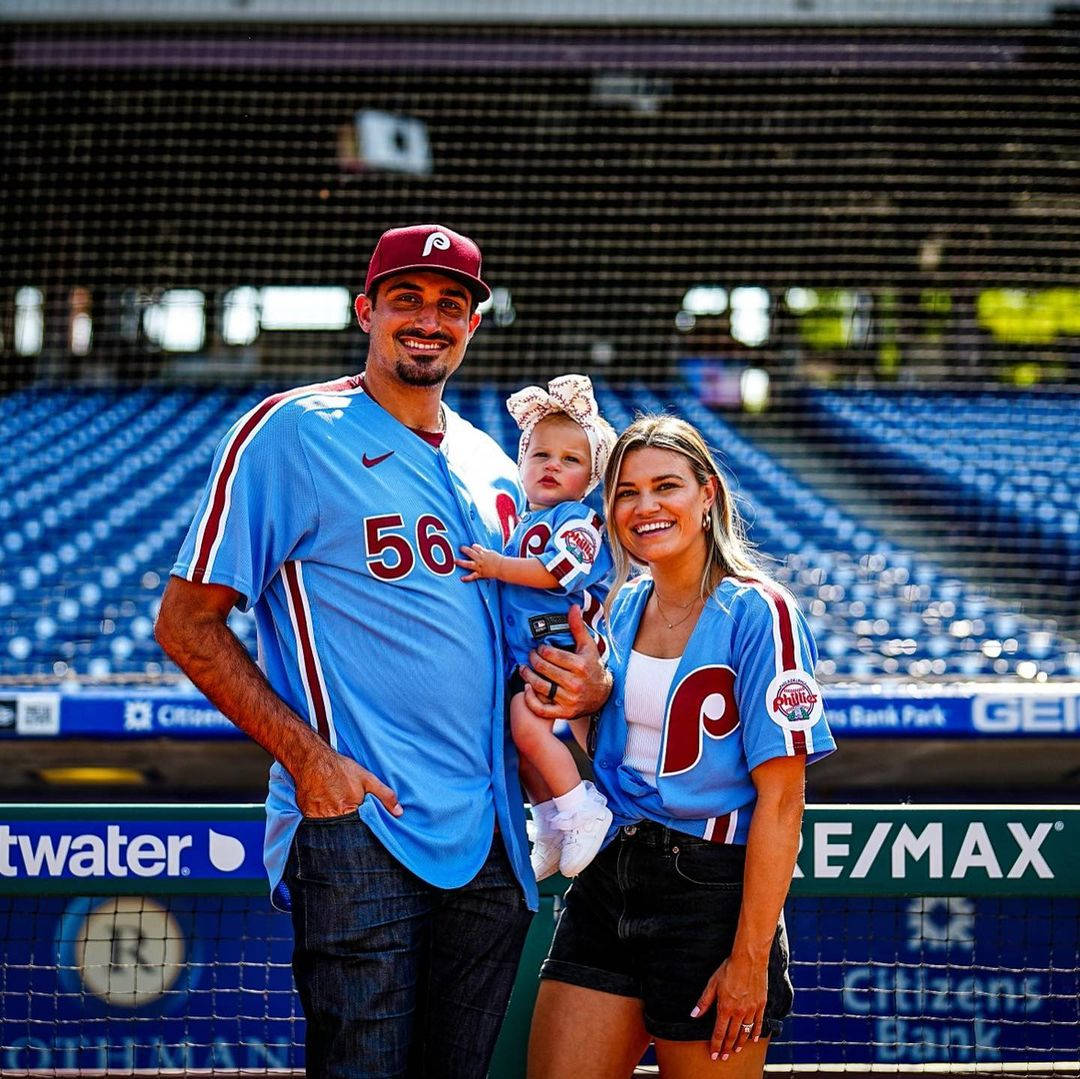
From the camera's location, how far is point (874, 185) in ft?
40.7

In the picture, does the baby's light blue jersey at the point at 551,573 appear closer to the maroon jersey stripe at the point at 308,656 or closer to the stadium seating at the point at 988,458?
the maroon jersey stripe at the point at 308,656

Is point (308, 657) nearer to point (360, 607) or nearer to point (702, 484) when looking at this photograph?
point (360, 607)

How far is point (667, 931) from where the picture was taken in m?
2.13

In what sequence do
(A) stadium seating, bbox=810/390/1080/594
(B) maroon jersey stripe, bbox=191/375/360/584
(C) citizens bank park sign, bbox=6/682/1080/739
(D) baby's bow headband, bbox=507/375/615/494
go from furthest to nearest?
(A) stadium seating, bbox=810/390/1080/594 → (C) citizens bank park sign, bbox=6/682/1080/739 → (D) baby's bow headband, bbox=507/375/615/494 → (B) maroon jersey stripe, bbox=191/375/360/584

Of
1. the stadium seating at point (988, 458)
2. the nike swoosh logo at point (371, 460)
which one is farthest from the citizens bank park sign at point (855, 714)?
the stadium seating at point (988, 458)

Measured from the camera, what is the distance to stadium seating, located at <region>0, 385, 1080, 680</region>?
6758 millimetres

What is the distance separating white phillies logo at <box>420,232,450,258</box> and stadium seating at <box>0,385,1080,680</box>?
9.65ft

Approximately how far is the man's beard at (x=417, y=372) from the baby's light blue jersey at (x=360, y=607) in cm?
9

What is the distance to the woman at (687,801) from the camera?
6.77 ft

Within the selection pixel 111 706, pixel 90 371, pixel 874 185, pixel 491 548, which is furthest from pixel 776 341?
pixel 491 548

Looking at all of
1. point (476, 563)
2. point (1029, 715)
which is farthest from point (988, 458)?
point (476, 563)

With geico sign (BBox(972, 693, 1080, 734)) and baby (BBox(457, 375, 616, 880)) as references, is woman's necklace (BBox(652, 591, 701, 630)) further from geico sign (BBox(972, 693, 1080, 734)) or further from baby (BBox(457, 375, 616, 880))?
geico sign (BBox(972, 693, 1080, 734))

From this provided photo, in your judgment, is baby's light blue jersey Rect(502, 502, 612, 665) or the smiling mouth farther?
baby's light blue jersey Rect(502, 502, 612, 665)

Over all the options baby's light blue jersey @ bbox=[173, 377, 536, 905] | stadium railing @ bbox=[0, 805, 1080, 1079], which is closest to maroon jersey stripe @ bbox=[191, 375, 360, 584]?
baby's light blue jersey @ bbox=[173, 377, 536, 905]
